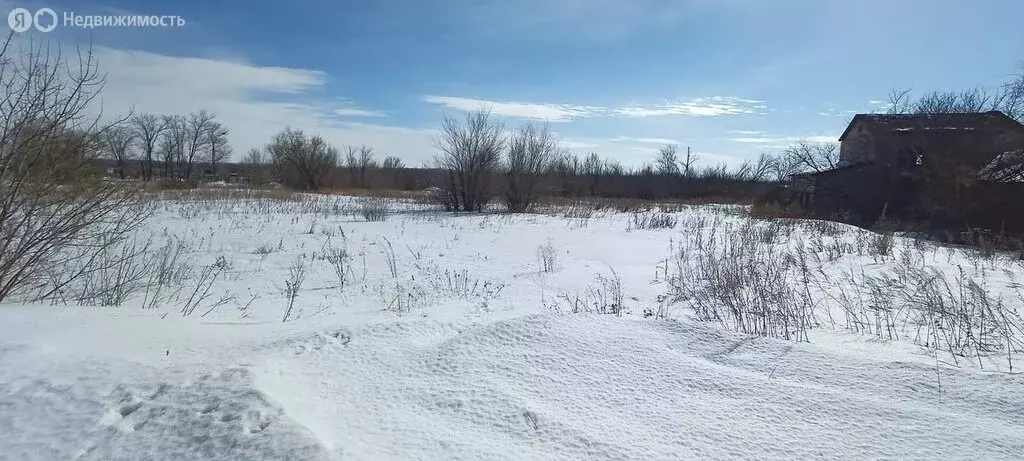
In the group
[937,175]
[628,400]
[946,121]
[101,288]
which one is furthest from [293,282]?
[946,121]

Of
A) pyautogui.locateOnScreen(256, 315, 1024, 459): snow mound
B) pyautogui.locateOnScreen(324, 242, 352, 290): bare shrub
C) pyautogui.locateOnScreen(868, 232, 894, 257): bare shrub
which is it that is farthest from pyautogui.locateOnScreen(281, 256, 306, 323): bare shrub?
pyautogui.locateOnScreen(868, 232, 894, 257): bare shrub

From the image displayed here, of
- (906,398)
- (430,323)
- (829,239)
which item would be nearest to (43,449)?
(430,323)

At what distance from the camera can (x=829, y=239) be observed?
13.3 meters

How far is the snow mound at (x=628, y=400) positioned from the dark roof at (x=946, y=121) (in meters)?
22.8

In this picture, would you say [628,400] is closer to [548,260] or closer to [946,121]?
[548,260]

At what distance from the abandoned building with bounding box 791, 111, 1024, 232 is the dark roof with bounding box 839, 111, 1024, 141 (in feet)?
0.09

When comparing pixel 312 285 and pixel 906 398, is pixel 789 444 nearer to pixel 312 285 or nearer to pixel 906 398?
pixel 906 398

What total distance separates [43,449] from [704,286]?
6386 mm

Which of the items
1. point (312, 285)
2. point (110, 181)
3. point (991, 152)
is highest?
point (991, 152)

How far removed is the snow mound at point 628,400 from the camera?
2457mm

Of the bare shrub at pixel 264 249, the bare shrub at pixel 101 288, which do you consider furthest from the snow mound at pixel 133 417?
the bare shrub at pixel 264 249

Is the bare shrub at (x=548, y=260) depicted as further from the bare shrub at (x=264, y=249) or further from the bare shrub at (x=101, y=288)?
the bare shrub at (x=101, y=288)

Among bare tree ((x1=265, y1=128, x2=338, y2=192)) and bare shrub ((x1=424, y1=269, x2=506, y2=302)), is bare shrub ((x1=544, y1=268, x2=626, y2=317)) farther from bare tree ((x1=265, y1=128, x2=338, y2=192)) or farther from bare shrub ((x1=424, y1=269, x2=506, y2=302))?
bare tree ((x1=265, y1=128, x2=338, y2=192))

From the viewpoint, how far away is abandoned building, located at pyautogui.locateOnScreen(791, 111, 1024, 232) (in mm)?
18703
